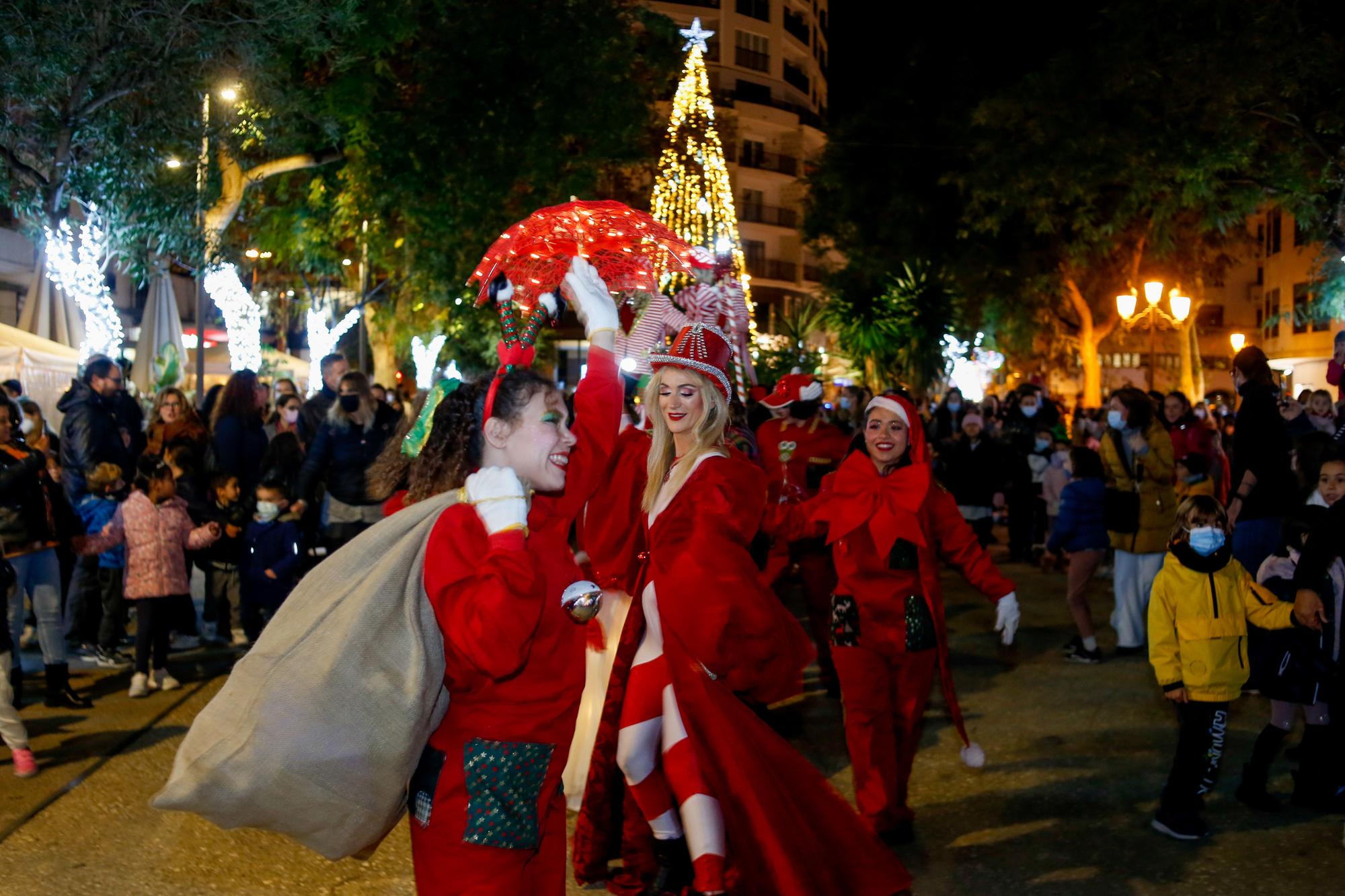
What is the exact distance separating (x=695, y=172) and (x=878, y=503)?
15692mm

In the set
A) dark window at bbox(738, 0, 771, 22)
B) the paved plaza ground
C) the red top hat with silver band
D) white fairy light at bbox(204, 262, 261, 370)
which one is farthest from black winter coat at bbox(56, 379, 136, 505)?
dark window at bbox(738, 0, 771, 22)

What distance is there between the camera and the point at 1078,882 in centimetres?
498

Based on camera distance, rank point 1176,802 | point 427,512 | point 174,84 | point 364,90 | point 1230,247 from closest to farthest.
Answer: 1. point 427,512
2. point 1176,802
3. point 174,84
4. point 364,90
5. point 1230,247

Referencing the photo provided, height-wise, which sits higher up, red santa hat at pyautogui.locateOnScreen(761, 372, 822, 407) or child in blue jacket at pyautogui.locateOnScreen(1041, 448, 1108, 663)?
red santa hat at pyautogui.locateOnScreen(761, 372, 822, 407)

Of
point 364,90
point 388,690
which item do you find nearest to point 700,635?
point 388,690

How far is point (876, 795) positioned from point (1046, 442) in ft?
35.0

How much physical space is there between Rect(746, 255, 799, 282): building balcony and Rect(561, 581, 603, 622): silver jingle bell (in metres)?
61.5

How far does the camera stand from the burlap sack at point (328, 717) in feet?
8.50

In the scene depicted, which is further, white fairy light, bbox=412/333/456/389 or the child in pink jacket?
white fairy light, bbox=412/333/456/389

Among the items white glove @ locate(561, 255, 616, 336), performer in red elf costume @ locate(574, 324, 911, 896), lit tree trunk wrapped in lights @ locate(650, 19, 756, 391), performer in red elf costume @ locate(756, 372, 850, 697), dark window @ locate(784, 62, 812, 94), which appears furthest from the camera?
dark window @ locate(784, 62, 812, 94)

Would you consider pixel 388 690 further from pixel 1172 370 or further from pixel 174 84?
pixel 1172 370

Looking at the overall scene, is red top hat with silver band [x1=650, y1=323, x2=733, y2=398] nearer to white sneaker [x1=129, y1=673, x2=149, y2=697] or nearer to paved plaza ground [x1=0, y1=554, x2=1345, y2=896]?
paved plaza ground [x1=0, y1=554, x2=1345, y2=896]

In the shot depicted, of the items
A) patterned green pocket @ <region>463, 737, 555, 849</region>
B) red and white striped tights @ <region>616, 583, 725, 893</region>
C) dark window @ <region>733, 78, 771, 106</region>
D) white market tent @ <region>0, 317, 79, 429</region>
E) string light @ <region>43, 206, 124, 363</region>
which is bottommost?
red and white striped tights @ <region>616, 583, 725, 893</region>

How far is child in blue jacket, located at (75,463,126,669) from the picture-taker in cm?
870
